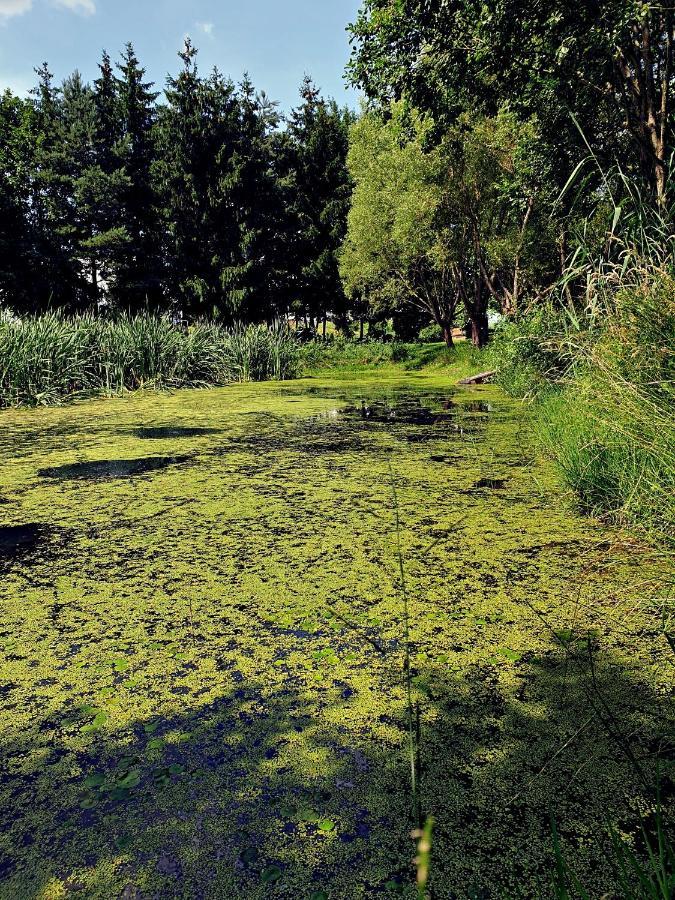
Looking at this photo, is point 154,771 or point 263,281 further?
point 263,281

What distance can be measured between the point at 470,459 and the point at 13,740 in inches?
116

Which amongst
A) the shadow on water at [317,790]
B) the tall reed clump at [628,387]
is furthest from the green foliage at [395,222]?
the shadow on water at [317,790]

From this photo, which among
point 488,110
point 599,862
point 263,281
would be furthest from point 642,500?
point 263,281

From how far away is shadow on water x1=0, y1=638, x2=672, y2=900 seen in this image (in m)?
0.90

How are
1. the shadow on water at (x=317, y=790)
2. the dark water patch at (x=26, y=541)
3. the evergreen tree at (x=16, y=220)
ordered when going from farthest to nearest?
the evergreen tree at (x=16, y=220) < the dark water patch at (x=26, y=541) < the shadow on water at (x=317, y=790)

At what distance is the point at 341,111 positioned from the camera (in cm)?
2295

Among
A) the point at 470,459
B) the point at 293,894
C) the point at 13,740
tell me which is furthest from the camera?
the point at 470,459

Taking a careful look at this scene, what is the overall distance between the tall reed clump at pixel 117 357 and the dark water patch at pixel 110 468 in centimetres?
372

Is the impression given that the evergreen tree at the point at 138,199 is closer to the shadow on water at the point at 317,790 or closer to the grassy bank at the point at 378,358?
the grassy bank at the point at 378,358

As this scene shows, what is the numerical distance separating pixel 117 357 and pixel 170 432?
3.55m

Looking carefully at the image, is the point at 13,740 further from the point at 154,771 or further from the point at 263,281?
the point at 263,281

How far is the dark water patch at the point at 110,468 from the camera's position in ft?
11.7

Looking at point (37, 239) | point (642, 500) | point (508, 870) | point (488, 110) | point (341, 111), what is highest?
point (341, 111)

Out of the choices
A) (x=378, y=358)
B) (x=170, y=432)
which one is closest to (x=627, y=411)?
(x=170, y=432)
